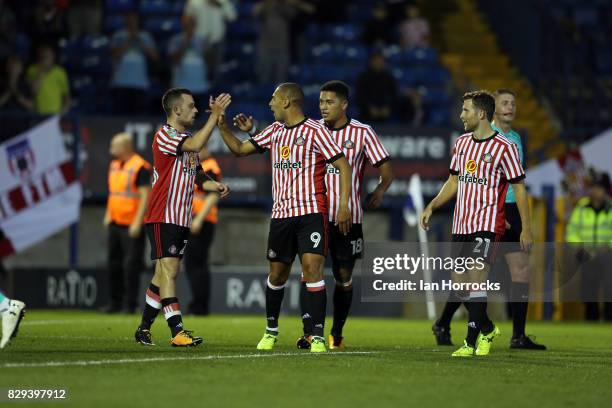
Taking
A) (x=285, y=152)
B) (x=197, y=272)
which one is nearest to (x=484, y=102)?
(x=285, y=152)

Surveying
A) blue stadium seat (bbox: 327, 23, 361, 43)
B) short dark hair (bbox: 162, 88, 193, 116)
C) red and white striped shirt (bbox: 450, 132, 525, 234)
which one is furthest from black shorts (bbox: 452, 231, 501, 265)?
blue stadium seat (bbox: 327, 23, 361, 43)

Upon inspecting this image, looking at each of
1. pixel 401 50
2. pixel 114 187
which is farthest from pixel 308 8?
pixel 114 187

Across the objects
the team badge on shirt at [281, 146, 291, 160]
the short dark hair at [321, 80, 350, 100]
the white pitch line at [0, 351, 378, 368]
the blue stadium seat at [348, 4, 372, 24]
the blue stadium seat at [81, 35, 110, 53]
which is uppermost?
the blue stadium seat at [348, 4, 372, 24]

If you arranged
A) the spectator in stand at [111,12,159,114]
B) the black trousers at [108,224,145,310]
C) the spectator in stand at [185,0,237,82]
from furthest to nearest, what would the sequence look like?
1. the spectator in stand at [185,0,237,82]
2. the spectator in stand at [111,12,159,114]
3. the black trousers at [108,224,145,310]

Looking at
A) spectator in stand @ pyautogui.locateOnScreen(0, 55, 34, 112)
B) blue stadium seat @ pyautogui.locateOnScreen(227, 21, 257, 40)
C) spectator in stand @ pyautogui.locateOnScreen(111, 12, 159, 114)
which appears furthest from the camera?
blue stadium seat @ pyautogui.locateOnScreen(227, 21, 257, 40)

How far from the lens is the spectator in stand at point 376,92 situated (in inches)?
826

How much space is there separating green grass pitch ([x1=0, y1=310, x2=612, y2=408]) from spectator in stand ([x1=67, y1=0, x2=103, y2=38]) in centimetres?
1054

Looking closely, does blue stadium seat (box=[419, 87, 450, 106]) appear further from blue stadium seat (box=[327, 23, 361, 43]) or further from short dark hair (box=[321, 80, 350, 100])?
short dark hair (box=[321, 80, 350, 100])

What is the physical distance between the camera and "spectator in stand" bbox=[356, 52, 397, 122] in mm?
20969

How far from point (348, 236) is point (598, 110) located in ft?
41.9

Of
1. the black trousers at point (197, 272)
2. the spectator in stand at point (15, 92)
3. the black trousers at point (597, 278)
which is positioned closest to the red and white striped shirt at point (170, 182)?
the black trousers at point (197, 272)

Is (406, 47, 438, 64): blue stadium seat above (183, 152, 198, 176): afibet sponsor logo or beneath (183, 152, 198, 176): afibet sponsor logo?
above

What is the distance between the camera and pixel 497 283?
12.6 m

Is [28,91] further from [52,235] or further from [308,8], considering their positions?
[308,8]
